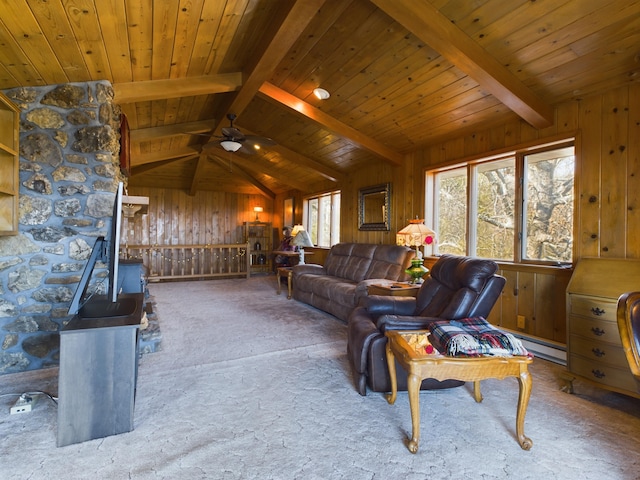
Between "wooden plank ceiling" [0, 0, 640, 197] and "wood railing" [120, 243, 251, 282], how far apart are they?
408 cm

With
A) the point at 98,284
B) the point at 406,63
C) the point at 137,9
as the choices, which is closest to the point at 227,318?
the point at 98,284

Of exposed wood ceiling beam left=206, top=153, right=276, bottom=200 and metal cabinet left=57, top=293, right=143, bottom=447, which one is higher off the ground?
exposed wood ceiling beam left=206, top=153, right=276, bottom=200

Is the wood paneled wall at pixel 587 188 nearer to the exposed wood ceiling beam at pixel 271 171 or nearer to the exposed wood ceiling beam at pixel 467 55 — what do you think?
the exposed wood ceiling beam at pixel 467 55

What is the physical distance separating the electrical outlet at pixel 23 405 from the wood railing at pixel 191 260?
567cm

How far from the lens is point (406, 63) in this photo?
3.06m

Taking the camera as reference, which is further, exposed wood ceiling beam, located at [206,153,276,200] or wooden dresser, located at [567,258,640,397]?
exposed wood ceiling beam, located at [206,153,276,200]

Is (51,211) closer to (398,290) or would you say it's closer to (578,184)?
(398,290)

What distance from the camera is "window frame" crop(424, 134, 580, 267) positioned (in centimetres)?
291

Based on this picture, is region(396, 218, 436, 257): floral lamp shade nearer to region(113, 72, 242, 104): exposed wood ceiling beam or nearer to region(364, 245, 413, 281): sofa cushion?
region(364, 245, 413, 281): sofa cushion

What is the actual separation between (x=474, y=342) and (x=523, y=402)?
0.42m

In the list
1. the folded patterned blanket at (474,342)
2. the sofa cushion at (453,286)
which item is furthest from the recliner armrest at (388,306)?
the folded patterned blanket at (474,342)

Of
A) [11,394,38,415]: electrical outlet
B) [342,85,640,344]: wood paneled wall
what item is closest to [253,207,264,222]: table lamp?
[342,85,640,344]: wood paneled wall

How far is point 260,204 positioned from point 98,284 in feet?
22.8

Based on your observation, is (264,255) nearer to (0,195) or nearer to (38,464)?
(0,195)
